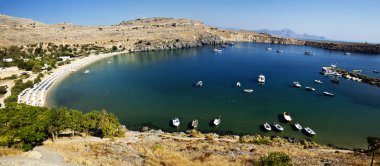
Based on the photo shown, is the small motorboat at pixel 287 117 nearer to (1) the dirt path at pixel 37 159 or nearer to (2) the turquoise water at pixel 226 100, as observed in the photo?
(2) the turquoise water at pixel 226 100

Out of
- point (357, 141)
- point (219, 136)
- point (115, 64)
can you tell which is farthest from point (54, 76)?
point (357, 141)

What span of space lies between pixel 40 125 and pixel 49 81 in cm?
5998

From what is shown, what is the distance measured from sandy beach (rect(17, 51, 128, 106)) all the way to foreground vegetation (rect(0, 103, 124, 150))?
2722 centimetres

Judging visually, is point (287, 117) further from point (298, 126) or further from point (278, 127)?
point (278, 127)

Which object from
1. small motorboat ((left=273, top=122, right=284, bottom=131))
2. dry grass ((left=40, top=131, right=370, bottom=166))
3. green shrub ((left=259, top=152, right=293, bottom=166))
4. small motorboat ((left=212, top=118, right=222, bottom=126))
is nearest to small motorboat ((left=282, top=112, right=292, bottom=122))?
small motorboat ((left=273, top=122, right=284, bottom=131))

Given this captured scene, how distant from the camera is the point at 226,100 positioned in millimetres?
79812

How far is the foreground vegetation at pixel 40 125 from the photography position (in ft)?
124

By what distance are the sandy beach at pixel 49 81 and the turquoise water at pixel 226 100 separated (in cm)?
316

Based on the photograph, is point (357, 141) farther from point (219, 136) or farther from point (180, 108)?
point (180, 108)

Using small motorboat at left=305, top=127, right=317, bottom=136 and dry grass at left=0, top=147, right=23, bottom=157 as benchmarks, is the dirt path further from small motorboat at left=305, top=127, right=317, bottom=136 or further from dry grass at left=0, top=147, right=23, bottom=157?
small motorboat at left=305, top=127, right=317, bottom=136

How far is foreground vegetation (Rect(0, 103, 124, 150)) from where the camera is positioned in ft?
124

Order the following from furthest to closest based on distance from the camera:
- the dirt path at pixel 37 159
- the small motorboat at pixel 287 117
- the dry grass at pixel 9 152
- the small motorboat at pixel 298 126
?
the small motorboat at pixel 287 117 < the small motorboat at pixel 298 126 < the dry grass at pixel 9 152 < the dirt path at pixel 37 159

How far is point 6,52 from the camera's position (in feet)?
440

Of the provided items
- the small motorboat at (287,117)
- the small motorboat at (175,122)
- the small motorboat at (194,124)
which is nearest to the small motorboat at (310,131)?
the small motorboat at (287,117)
